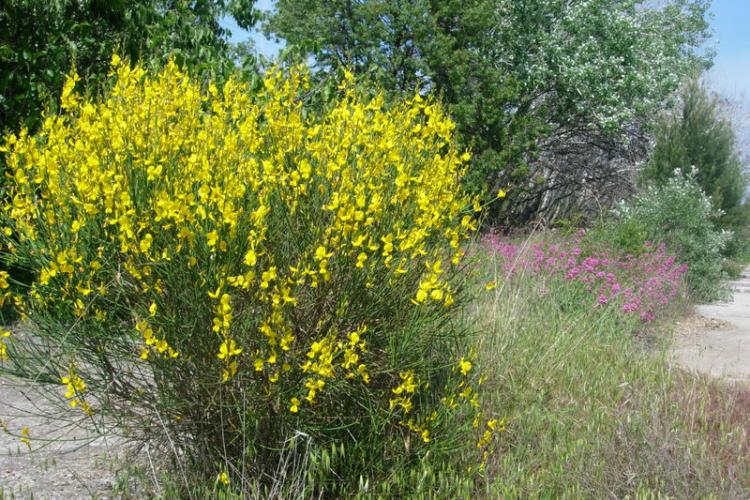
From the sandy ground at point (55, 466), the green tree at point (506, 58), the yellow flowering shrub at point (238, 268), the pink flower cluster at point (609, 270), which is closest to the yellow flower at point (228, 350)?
the yellow flowering shrub at point (238, 268)

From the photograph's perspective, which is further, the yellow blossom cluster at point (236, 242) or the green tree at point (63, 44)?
the green tree at point (63, 44)

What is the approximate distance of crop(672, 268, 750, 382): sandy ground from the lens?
598 centimetres

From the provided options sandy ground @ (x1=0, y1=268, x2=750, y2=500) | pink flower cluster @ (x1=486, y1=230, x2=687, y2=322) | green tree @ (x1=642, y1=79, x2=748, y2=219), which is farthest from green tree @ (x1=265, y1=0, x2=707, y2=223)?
sandy ground @ (x1=0, y1=268, x2=750, y2=500)

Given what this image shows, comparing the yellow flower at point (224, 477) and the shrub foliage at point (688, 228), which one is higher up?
the shrub foliage at point (688, 228)

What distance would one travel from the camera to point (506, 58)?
15688 mm

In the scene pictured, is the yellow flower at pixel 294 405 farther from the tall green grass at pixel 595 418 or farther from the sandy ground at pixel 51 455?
the tall green grass at pixel 595 418

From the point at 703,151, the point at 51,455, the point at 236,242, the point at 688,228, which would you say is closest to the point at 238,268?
the point at 236,242

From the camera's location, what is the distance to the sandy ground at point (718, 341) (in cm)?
598

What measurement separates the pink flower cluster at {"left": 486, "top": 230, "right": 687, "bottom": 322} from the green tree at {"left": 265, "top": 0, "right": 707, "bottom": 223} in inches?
221

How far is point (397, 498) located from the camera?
10.6 ft

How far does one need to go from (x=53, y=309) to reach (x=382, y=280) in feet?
4.35

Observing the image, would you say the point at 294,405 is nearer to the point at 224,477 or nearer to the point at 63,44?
the point at 224,477

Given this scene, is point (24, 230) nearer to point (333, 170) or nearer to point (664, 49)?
point (333, 170)

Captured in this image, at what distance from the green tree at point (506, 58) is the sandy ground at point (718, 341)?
221 inches
